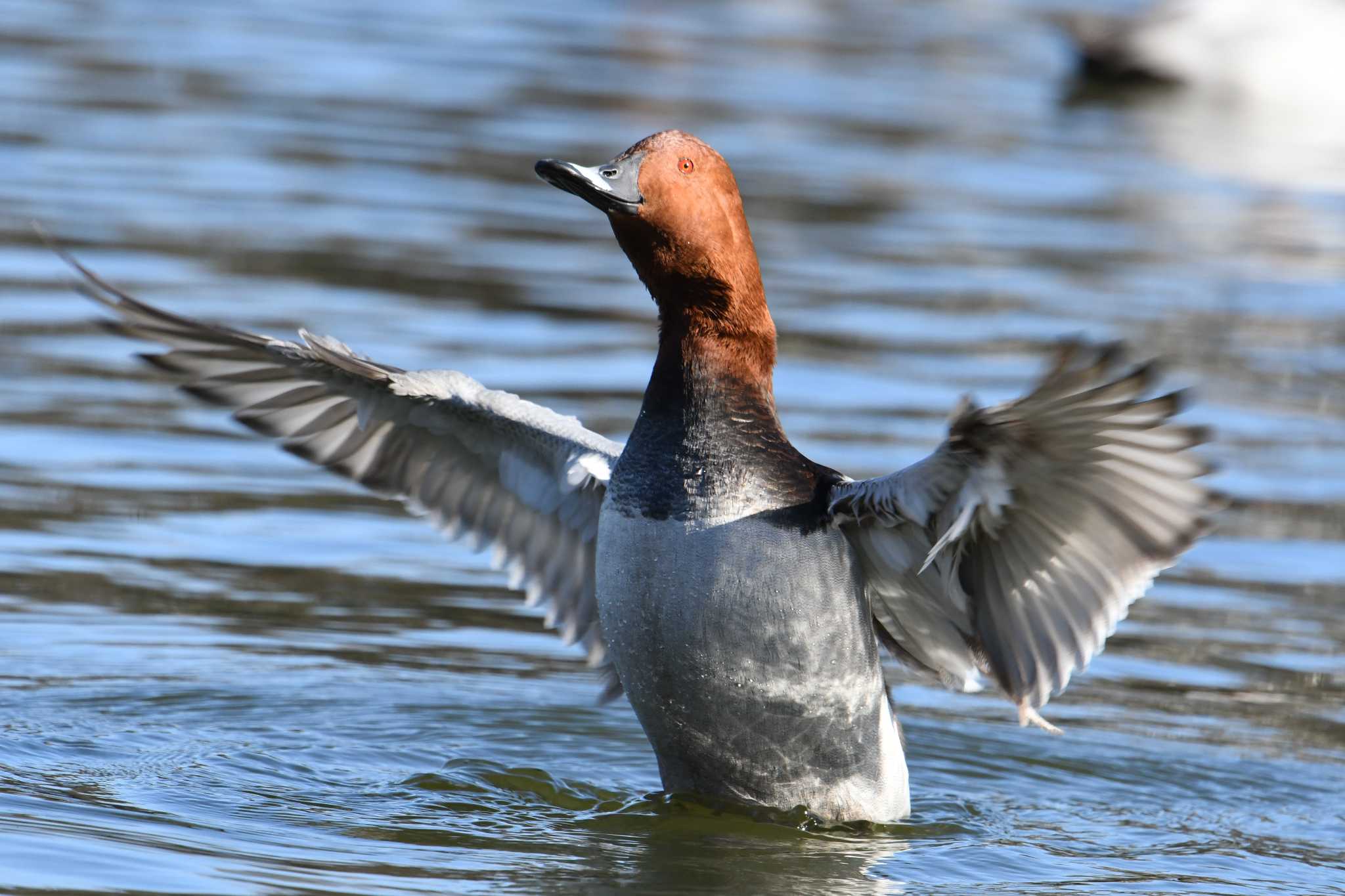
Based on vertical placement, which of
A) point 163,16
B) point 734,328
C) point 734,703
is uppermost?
point 163,16

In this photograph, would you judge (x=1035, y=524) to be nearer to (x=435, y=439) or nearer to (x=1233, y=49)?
(x=435, y=439)

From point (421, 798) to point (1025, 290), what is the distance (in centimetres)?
699

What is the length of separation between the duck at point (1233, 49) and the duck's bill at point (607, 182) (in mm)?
13800

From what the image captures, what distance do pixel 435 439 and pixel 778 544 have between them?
1509 millimetres

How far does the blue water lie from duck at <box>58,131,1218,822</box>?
37 cm

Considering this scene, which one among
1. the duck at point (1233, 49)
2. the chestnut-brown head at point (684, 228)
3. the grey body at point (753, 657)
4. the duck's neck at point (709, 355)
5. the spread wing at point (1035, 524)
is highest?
the duck at point (1233, 49)

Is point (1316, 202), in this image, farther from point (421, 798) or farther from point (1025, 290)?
point (421, 798)

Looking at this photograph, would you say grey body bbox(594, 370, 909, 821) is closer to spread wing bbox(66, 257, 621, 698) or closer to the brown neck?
the brown neck

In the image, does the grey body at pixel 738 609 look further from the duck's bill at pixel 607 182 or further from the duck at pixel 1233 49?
the duck at pixel 1233 49

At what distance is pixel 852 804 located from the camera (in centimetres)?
582

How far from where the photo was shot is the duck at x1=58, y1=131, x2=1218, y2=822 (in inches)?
203

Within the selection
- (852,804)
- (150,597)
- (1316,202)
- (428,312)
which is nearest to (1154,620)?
(852,804)

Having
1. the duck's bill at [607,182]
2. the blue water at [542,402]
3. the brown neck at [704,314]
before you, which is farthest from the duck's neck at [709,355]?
the blue water at [542,402]

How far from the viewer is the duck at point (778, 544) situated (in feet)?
16.9
